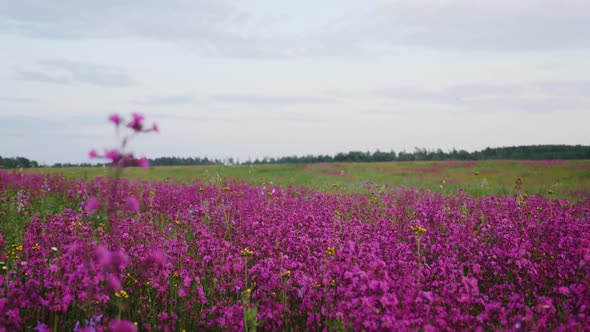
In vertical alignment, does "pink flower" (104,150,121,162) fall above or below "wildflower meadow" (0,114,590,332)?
above

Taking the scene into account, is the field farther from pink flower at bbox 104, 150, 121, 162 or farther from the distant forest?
the distant forest

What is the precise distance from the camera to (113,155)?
2.48 metres

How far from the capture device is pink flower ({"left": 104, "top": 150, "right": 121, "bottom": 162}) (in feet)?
8.09

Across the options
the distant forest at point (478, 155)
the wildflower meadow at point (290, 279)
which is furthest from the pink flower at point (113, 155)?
the distant forest at point (478, 155)

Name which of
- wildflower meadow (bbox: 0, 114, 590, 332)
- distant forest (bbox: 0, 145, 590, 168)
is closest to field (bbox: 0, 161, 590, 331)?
wildflower meadow (bbox: 0, 114, 590, 332)

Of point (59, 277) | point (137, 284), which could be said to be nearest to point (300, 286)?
point (137, 284)

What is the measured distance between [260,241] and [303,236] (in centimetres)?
68

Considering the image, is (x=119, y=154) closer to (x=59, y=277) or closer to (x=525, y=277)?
(x=59, y=277)

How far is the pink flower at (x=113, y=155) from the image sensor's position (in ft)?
8.09

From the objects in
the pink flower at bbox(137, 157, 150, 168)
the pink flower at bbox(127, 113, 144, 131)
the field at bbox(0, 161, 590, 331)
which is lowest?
the field at bbox(0, 161, 590, 331)

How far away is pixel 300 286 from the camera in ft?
15.7

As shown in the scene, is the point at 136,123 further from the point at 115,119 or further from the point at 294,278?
the point at 294,278

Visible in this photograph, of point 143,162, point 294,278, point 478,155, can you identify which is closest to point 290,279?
point 294,278

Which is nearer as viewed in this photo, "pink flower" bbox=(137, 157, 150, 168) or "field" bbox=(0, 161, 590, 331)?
"pink flower" bbox=(137, 157, 150, 168)
